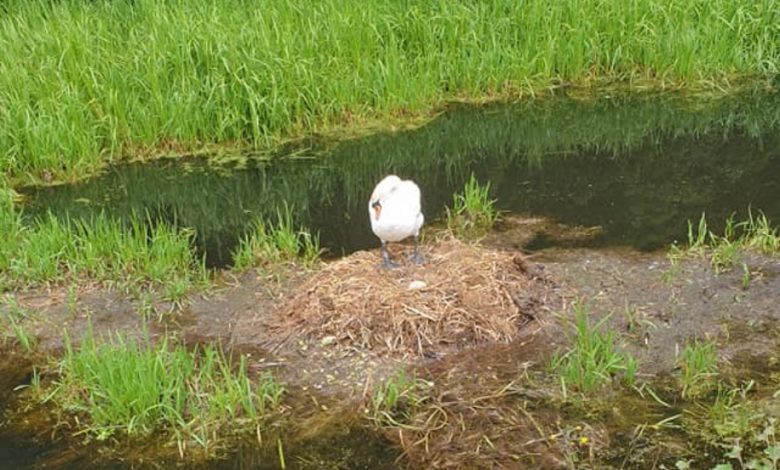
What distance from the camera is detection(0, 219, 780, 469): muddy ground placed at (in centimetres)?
425

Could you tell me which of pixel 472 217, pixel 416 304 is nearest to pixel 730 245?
pixel 472 217

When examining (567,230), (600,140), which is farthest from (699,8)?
(567,230)

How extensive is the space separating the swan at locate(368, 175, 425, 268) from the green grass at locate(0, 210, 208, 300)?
4.18 ft

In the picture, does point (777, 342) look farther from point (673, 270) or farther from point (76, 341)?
point (76, 341)

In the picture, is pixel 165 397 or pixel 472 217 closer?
pixel 165 397

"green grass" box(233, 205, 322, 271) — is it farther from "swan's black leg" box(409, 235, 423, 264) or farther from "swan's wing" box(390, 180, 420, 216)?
"swan's wing" box(390, 180, 420, 216)

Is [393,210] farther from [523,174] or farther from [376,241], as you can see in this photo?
[523,174]

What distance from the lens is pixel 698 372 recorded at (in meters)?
4.58

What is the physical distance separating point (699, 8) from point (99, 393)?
7934 mm

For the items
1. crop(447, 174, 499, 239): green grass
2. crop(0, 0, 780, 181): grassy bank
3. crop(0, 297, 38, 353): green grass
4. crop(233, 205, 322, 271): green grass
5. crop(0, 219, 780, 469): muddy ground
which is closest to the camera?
crop(0, 219, 780, 469): muddy ground

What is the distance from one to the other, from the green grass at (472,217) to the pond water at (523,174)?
0.33m

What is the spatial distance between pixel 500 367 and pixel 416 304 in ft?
1.96

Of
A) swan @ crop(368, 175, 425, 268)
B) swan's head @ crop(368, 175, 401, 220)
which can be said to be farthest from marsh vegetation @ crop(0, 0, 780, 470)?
swan's head @ crop(368, 175, 401, 220)

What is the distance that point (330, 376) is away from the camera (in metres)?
4.81
